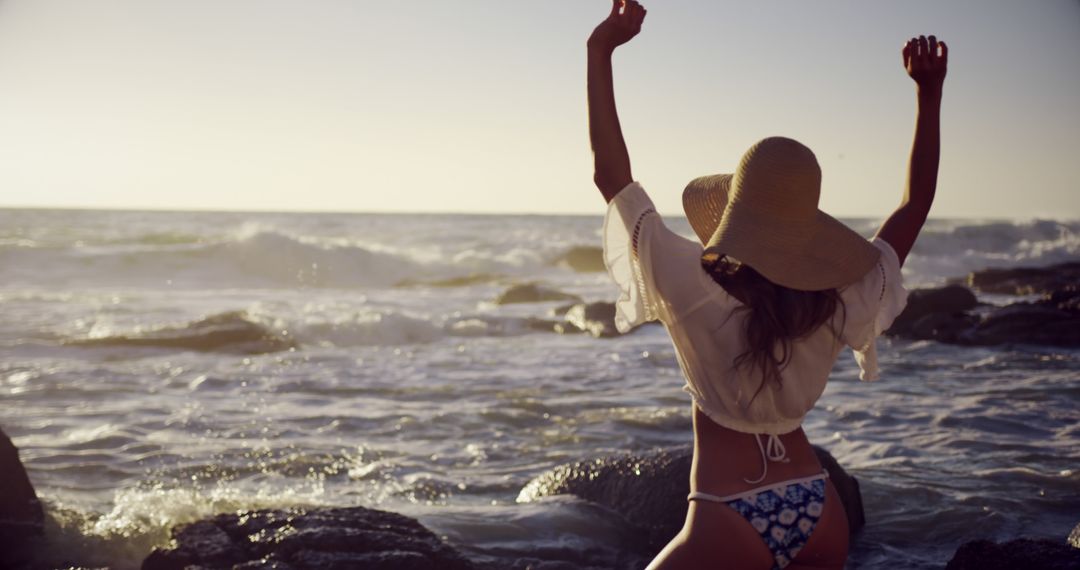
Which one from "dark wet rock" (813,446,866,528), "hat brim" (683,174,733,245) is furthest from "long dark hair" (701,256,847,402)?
"dark wet rock" (813,446,866,528)

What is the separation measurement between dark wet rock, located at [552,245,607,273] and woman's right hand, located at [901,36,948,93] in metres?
35.0

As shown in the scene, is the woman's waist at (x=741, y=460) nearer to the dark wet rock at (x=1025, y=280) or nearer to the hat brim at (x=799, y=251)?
the hat brim at (x=799, y=251)

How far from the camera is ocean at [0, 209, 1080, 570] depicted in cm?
601

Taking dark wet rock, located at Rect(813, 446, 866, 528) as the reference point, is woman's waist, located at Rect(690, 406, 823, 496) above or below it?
above

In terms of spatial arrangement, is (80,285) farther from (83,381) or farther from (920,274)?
(920,274)

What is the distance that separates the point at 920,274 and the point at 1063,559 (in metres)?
28.8

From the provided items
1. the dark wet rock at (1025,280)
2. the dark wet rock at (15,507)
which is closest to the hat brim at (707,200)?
the dark wet rock at (15,507)

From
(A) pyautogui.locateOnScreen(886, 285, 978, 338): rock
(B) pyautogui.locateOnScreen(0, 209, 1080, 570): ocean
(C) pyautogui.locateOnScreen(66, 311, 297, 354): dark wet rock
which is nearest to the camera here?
(B) pyautogui.locateOnScreen(0, 209, 1080, 570): ocean

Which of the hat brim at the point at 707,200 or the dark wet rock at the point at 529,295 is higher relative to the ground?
the hat brim at the point at 707,200

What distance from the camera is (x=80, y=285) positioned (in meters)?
25.1

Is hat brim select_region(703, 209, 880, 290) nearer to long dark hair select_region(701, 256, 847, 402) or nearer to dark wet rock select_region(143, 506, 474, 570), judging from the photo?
long dark hair select_region(701, 256, 847, 402)

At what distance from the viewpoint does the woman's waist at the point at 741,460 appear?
2475 mm

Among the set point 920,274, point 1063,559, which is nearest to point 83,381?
point 1063,559

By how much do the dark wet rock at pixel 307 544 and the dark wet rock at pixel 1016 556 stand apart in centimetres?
225
